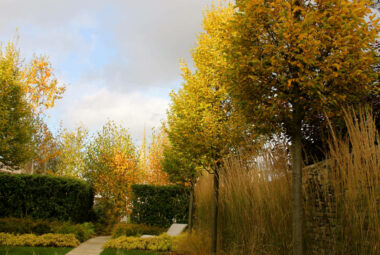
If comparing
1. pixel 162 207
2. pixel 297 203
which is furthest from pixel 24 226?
pixel 297 203

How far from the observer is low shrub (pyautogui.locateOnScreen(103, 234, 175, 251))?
31.9ft

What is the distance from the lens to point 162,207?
47.3ft

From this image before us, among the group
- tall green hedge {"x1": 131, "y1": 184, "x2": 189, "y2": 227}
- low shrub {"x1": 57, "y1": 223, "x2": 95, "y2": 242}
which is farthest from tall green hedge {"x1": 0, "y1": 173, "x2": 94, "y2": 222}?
tall green hedge {"x1": 131, "y1": 184, "x2": 189, "y2": 227}

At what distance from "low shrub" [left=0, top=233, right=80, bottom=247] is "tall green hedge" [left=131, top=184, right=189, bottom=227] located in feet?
13.7

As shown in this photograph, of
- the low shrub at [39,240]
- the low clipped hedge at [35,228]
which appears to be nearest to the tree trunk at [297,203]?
the low shrub at [39,240]

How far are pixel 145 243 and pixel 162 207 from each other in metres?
4.33

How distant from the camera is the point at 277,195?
473cm

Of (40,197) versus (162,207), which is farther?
(162,207)

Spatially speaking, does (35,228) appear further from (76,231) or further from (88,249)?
(88,249)

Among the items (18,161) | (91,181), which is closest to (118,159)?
(91,181)

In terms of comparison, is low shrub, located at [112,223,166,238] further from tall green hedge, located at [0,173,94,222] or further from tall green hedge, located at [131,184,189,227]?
tall green hedge, located at [0,173,94,222]

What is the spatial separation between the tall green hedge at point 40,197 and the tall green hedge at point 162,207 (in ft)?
8.18

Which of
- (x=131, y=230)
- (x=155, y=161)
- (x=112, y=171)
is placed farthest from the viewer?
(x=155, y=161)

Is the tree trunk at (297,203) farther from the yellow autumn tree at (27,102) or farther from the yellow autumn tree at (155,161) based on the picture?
the yellow autumn tree at (155,161)
